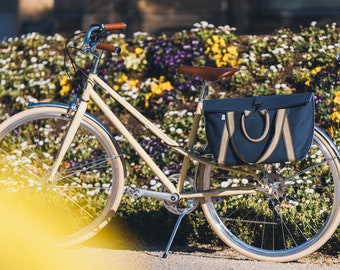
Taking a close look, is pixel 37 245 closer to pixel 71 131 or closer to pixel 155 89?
pixel 71 131

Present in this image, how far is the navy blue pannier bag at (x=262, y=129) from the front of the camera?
17.1 ft

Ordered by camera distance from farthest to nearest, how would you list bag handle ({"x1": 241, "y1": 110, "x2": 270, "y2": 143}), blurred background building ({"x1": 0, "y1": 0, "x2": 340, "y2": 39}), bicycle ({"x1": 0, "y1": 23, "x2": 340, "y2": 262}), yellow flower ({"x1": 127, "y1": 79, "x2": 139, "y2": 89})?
blurred background building ({"x1": 0, "y1": 0, "x2": 340, "y2": 39}) → yellow flower ({"x1": 127, "y1": 79, "x2": 139, "y2": 89}) → bicycle ({"x1": 0, "y1": 23, "x2": 340, "y2": 262}) → bag handle ({"x1": 241, "y1": 110, "x2": 270, "y2": 143})

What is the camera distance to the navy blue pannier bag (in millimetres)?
5223

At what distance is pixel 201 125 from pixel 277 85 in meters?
0.77

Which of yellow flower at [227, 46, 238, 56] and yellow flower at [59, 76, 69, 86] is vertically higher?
yellow flower at [227, 46, 238, 56]

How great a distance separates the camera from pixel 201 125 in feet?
23.4

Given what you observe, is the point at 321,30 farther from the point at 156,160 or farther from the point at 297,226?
the point at 297,226

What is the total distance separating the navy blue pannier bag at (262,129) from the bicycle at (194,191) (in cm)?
19

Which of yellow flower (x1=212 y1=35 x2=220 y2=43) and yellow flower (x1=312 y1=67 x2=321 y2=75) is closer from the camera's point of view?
yellow flower (x1=312 y1=67 x2=321 y2=75)

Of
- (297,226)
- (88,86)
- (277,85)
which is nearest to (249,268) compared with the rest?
(297,226)

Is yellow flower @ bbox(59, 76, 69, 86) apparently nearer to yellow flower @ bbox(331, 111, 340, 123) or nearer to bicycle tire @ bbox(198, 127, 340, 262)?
bicycle tire @ bbox(198, 127, 340, 262)

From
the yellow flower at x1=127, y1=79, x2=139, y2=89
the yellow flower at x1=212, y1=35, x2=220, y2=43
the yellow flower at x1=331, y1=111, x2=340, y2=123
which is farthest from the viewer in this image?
the yellow flower at x1=212, y1=35, x2=220, y2=43

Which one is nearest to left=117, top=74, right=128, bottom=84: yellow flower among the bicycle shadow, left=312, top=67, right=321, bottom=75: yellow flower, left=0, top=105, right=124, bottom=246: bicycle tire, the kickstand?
left=0, top=105, right=124, bottom=246: bicycle tire

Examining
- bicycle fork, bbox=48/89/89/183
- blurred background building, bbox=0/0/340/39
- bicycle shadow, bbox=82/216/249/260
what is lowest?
blurred background building, bbox=0/0/340/39
